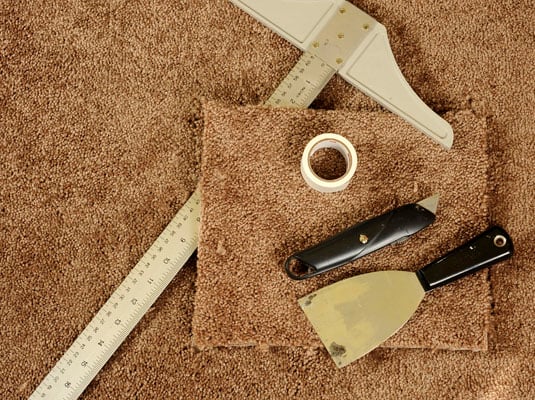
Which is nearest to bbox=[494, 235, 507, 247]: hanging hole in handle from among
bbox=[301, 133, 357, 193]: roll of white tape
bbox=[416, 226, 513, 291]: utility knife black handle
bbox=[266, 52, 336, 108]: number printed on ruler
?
bbox=[416, 226, 513, 291]: utility knife black handle

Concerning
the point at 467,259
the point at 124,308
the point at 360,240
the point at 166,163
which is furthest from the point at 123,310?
the point at 467,259

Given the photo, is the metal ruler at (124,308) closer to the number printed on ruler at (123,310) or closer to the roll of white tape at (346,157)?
the number printed on ruler at (123,310)

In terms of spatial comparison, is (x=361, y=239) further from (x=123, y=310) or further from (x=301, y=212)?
(x=123, y=310)

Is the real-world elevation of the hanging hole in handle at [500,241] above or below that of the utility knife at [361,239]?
above

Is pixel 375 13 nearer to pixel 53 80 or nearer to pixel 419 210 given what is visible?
pixel 419 210

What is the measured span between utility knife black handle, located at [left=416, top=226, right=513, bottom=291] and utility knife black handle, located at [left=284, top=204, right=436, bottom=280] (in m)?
0.06

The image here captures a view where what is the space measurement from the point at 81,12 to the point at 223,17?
22 cm

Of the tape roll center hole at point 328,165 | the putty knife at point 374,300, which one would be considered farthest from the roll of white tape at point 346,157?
the putty knife at point 374,300

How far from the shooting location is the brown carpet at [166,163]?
757 millimetres

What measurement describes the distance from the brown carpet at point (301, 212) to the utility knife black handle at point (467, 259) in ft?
0.07

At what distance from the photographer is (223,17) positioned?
839 millimetres

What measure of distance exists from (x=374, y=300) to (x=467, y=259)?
139 millimetres

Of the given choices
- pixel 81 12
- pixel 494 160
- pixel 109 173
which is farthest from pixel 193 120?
pixel 494 160

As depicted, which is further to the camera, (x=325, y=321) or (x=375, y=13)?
(x=375, y=13)
